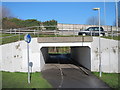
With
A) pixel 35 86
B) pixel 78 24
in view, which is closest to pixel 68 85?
pixel 35 86

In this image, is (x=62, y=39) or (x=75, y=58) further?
(x=75, y=58)

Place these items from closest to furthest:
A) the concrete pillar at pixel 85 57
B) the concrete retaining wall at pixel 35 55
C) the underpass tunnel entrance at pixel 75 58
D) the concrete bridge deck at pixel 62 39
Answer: the concrete retaining wall at pixel 35 55
the concrete bridge deck at pixel 62 39
the concrete pillar at pixel 85 57
the underpass tunnel entrance at pixel 75 58

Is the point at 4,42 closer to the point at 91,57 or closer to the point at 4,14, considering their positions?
the point at 91,57

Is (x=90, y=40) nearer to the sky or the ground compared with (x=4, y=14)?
nearer to the ground

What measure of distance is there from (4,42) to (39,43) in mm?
3200

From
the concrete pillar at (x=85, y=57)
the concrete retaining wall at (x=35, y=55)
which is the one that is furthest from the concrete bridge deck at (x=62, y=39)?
the concrete pillar at (x=85, y=57)

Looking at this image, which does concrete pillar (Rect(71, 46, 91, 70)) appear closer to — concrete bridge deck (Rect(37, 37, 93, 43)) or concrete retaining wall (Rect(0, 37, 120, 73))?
concrete retaining wall (Rect(0, 37, 120, 73))

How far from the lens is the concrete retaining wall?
1575 cm

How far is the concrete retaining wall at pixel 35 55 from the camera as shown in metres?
15.8

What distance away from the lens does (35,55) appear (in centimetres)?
1623

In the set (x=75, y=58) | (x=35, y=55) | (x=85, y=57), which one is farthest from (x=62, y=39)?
(x=75, y=58)

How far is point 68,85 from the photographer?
456 inches

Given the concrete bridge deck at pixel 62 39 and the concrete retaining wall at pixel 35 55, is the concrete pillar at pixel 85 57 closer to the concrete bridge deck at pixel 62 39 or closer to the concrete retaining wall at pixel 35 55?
the concrete retaining wall at pixel 35 55

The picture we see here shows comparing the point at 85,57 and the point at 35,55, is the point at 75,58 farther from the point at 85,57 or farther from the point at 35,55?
the point at 35,55
